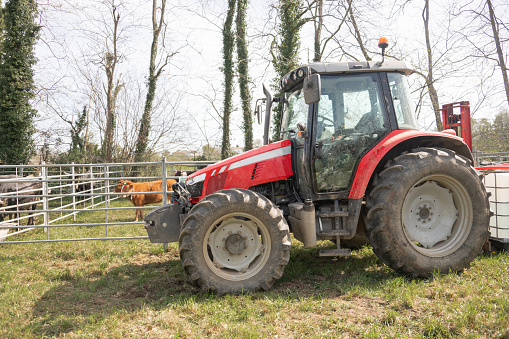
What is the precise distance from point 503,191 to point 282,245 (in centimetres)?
351

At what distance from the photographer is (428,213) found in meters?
4.07

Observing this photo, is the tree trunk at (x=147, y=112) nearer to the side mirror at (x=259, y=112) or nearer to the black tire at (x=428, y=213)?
the side mirror at (x=259, y=112)

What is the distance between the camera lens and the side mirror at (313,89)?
3512 mm

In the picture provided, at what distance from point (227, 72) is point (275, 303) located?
58.7 ft

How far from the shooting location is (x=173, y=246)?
20.1 feet

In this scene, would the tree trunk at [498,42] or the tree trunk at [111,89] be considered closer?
the tree trunk at [498,42]

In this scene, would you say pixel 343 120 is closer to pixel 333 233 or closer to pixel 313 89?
pixel 313 89

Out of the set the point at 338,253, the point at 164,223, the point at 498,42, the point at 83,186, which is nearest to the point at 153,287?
the point at 164,223

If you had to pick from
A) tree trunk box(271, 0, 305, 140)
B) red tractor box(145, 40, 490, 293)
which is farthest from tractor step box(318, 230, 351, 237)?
tree trunk box(271, 0, 305, 140)

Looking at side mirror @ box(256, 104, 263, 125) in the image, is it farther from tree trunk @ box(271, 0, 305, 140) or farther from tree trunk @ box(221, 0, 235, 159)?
tree trunk @ box(221, 0, 235, 159)

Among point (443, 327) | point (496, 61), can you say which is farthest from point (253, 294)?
point (496, 61)

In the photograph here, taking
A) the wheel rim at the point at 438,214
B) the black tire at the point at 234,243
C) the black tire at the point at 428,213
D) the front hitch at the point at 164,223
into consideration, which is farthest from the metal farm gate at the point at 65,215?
the wheel rim at the point at 438,214

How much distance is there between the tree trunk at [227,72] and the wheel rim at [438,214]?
15.6 meters

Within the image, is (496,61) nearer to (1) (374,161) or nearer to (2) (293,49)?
(2) (293,49)
